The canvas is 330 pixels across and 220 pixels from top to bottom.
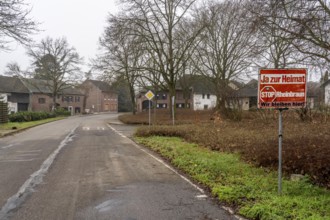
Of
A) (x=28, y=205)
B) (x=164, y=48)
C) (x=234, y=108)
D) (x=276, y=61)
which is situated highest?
(x=164, y=48)

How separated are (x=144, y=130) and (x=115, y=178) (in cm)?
1264

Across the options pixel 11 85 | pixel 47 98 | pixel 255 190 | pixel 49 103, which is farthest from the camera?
pixel 49 103

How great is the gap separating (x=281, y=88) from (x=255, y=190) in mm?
2092

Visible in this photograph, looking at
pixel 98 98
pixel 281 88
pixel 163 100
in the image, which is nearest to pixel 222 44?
pixel 281 88

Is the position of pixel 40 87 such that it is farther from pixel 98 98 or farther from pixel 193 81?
pixel 193 81

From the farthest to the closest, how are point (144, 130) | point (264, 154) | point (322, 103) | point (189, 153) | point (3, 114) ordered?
point (3, 114)
point (322, 103)
point (144, 130)
point (189, 153)
point (264, 154)

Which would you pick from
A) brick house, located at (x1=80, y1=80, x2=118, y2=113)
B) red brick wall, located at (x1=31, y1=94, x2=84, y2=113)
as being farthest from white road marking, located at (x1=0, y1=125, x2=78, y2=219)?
brick house, located at (x1=80, y1=80, x2=118, y2=113)

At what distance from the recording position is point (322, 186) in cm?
737

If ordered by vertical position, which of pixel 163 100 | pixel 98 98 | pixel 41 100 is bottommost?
pixel 41 100

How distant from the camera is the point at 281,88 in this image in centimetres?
678

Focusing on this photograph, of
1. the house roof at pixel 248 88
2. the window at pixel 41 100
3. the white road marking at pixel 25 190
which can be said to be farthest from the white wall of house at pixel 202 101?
the white road marking at pixel 25 190

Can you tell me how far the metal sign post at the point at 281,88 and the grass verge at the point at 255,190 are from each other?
2.18 ft

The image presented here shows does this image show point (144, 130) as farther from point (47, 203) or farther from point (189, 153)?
point (47, 203)

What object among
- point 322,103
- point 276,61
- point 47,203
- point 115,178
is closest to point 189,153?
point 115,178
